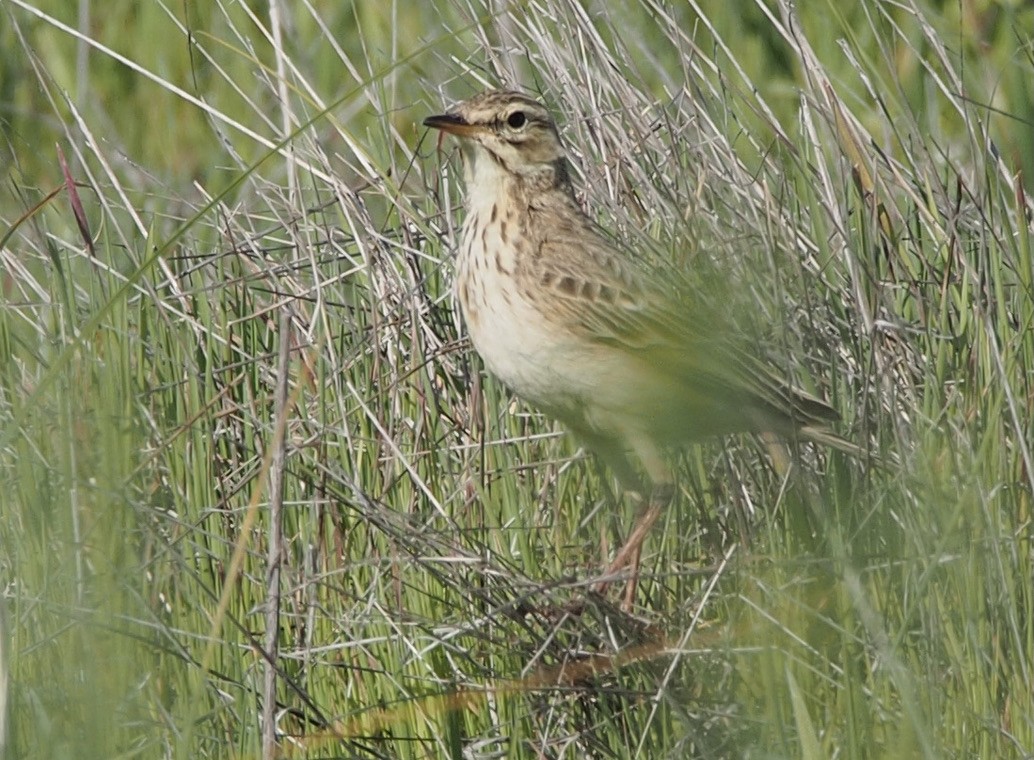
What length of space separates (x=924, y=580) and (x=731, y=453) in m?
1.22

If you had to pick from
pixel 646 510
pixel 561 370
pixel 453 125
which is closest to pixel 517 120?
pixel 453 125

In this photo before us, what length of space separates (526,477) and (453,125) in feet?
2.96

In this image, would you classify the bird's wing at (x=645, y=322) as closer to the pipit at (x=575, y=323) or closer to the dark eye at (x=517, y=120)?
the pipit at (x=575, y=323)

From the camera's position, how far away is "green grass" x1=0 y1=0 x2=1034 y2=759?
3.29 metres

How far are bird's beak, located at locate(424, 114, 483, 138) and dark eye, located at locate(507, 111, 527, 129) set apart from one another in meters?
0.08

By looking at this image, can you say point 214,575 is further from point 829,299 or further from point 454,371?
point 829,299

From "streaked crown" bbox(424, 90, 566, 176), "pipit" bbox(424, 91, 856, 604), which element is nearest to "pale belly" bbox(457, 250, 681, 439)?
"pipit" bbox(424, 91, 856, 604)

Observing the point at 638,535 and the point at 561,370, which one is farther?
the point at 561,370

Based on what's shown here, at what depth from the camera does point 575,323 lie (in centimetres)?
Result: 438

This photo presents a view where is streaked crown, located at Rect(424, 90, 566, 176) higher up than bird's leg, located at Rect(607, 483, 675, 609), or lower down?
higher up

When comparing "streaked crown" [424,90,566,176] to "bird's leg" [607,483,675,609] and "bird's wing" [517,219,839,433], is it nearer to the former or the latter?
"bird's wing" [517,219,839,433]

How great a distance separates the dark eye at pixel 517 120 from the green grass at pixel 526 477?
29cm

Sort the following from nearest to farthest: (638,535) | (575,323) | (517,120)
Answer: (638,535) < (575,323) < (517,120)

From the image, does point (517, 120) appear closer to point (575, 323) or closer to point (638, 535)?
point (575, 323)
